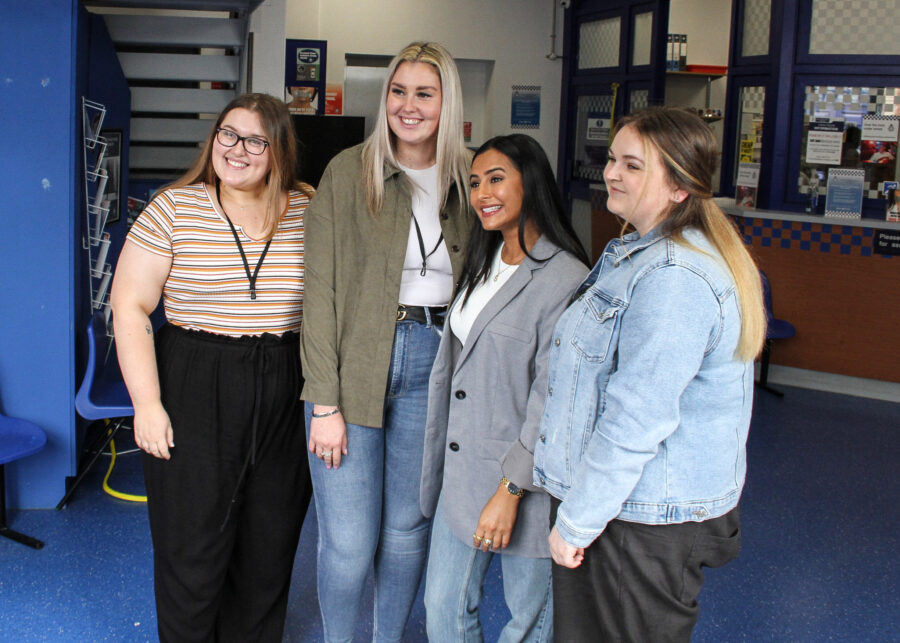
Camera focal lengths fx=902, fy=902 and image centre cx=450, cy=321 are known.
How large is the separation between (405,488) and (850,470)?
10.4ft

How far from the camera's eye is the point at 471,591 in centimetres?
215

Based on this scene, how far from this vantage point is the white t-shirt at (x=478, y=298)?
210 centimetres

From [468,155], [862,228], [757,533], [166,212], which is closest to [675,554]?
[468,155]

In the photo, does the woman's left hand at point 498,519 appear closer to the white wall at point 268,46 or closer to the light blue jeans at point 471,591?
the light blue jeans at point 471,591

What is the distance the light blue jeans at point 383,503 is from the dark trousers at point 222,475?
0.45 feet

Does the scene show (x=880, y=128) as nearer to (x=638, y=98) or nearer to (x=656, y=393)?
(x=638, y=98)

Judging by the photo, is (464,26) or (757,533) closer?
(757,533)

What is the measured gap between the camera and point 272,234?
92.0 inches

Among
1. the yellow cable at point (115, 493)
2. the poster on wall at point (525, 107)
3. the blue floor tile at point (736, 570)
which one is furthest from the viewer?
the poster on wall at point (525, 107)

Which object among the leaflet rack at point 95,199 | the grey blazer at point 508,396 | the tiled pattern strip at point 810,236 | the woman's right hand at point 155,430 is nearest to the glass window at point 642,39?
the tiled pattern strip at point 810,236

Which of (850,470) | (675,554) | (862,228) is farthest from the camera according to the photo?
(862,228)

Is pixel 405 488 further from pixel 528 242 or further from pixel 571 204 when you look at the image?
pixel 571 204

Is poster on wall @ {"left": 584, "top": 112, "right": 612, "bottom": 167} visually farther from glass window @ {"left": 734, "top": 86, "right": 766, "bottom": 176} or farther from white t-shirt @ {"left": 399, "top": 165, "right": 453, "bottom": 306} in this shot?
white t-shirt @ {"left": 399, "top": 165, "right": 453, "bottom": 306}

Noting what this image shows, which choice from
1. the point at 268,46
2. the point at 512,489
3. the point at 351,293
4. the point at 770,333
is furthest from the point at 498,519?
the point at 770,333
